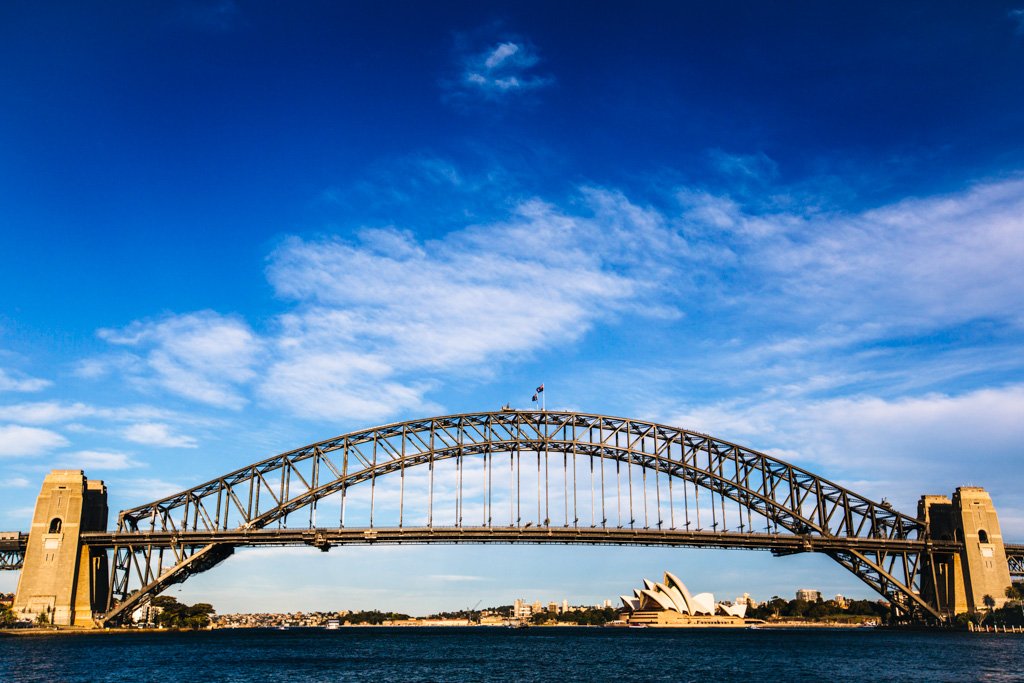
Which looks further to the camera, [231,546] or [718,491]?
[718,491]

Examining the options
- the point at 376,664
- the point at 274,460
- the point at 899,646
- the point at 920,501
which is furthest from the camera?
the point at 920,501

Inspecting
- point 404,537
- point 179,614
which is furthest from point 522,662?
point 179,614

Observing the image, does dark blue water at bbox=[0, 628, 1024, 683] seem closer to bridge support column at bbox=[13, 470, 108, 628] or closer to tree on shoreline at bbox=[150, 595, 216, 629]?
bridge support column at bbox=[13, 470, 108, 628]

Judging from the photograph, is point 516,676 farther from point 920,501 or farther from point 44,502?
point 920,501

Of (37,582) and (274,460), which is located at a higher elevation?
(274,460)

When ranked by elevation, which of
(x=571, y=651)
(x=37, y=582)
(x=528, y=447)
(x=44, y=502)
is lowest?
(x=571, y=651)

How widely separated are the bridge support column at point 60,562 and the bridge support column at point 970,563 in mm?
92842

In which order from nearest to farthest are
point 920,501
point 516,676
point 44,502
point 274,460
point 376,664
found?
point 516,676 < point 376,664 < point 44,502 < point 274,460 < point 920,501

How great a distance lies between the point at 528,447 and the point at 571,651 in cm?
2229

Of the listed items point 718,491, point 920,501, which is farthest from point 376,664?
point 920,501

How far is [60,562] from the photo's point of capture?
279 ft

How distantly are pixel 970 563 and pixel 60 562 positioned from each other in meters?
98.6

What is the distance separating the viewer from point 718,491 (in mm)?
99500

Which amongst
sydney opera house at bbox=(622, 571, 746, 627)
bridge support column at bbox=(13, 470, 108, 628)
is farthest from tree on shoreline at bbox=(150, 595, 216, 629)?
sydney opera house at bbox=(622, 571, 746, 627)
